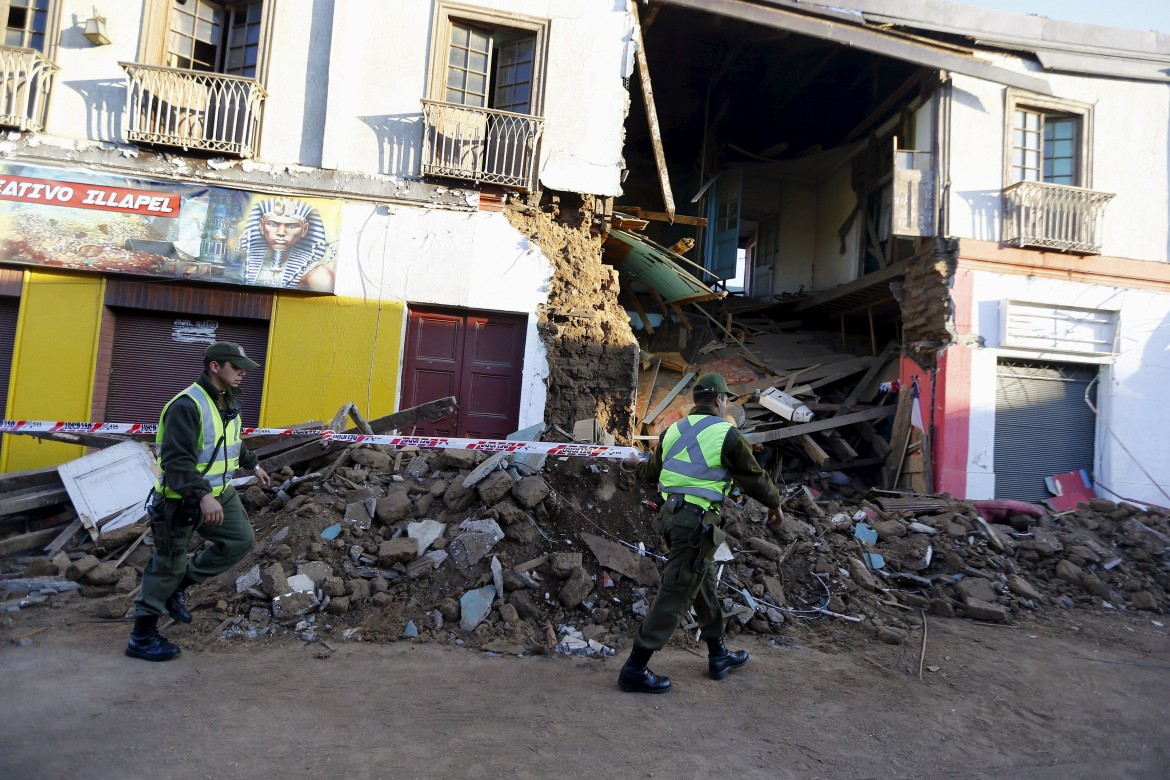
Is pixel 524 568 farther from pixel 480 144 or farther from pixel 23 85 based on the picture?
pixel 23 85

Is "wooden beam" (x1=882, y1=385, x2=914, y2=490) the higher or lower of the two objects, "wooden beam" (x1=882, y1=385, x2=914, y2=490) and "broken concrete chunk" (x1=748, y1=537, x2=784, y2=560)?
the higher

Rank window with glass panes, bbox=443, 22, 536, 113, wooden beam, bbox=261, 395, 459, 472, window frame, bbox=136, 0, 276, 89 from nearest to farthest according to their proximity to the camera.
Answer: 1. wooden beam, bbox=261, 395, 459, 472
2. window frame, bbox=136, 0, 276, 89
3. window with glass panes, bbox=443, 22, 536, 113

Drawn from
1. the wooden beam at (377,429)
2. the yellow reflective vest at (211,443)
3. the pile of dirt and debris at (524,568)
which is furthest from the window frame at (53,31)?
the yellow reflective vest at (211,443)

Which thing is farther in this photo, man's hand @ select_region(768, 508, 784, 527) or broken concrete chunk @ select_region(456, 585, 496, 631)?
broken concrete chunk @ select_region(456, 585, 496, 631)

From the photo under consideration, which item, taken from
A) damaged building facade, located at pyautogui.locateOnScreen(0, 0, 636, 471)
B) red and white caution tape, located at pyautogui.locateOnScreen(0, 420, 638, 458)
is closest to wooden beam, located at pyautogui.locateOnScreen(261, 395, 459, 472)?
red and white caution tape, located at pyautogui.locateOnScreen(0, 420, 638, 458)

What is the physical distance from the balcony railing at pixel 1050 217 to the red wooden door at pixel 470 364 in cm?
784

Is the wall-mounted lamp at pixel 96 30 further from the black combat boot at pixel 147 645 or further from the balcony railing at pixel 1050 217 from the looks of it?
the balcony railing at pixel 1050 217

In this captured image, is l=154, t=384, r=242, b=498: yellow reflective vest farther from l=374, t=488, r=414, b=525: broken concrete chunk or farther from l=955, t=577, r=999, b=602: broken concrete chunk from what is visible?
l=955, t=577, r=999, b=602: broken concrete chunk

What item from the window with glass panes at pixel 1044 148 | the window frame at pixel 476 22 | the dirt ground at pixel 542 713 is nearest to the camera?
the dirt ground at pixel 542 713

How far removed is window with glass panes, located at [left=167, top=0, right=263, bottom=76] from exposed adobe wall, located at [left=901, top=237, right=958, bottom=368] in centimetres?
1032

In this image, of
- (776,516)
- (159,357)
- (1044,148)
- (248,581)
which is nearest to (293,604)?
(248,581)

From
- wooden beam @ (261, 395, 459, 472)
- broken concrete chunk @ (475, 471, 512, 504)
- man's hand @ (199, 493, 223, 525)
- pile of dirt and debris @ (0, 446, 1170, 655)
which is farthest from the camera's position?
wooden beam @ (261, 395, 459, 472)

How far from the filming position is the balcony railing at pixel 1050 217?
10.4m

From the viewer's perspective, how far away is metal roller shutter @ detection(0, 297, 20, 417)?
348 inches
